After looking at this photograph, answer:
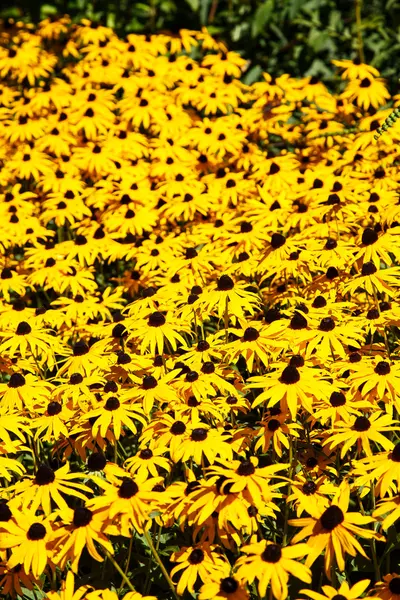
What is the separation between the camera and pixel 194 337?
5465 millimetres

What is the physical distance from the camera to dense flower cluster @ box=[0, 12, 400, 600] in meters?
3.30

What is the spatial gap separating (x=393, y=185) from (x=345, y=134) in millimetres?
1070

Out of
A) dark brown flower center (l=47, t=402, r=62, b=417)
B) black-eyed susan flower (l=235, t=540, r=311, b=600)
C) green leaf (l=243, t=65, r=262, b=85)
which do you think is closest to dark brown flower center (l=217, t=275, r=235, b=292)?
dark brown flower center (l=47, t=402, r=62, b=417)

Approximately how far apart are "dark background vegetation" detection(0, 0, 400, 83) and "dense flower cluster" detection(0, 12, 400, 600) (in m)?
1.26

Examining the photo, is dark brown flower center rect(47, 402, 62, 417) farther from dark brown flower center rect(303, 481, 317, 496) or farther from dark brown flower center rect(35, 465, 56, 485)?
dark brown flower center rect(303, 481, 317, 496)

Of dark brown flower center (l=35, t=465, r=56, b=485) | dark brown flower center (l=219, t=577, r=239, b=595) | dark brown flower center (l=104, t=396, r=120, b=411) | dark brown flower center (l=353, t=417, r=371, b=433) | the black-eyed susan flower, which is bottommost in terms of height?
dark brown flower center (l=35, t=465, r=56, b=485)

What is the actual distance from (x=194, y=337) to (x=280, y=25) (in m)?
5.81

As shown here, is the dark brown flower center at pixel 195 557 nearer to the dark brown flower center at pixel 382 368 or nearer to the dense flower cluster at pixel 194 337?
the dense flower cluster at pixel 194 337

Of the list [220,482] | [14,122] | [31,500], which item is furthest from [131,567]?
[14,122]

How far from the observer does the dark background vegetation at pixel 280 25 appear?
951cm

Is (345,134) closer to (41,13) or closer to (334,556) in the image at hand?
(334,556)

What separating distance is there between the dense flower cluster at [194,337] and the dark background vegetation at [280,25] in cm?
126

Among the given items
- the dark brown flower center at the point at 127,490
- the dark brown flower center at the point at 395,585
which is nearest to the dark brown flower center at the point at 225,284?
the dark brown flower center at the point at 127,490

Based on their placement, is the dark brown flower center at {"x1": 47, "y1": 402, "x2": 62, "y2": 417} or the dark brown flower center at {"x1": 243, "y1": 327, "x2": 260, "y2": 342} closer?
the dark brown flower center at {"x1": 47, "y1": 402, "x2": 62, "y2": 417}
